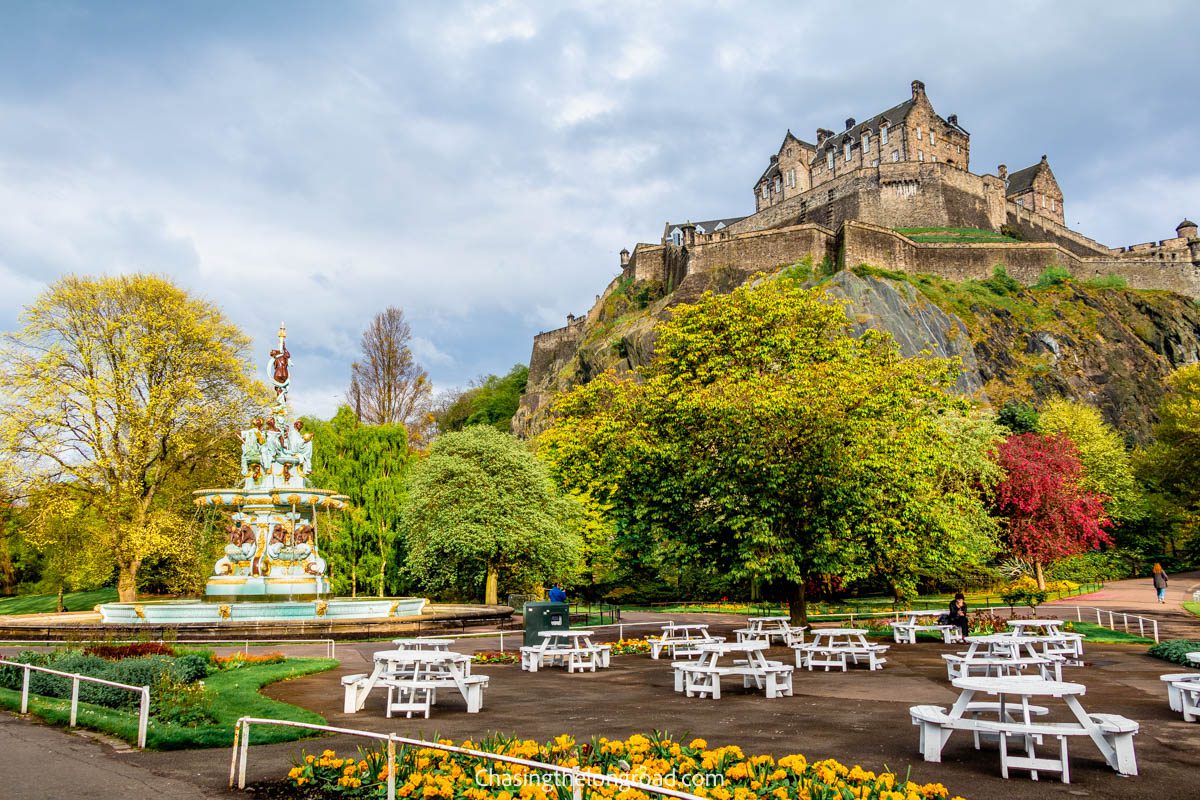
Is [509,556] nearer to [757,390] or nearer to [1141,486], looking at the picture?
[757,390]

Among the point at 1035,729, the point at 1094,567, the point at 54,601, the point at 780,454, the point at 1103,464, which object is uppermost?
the point at 1103,464

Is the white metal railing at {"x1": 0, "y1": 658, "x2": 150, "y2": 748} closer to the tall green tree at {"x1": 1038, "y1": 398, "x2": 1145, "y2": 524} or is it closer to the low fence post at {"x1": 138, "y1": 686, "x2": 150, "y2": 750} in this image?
the low fence post at {"x1": 138, "y1": 686, "x2": 150, "y2": 750}

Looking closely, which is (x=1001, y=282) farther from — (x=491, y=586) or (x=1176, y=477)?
(x=491, y=586)

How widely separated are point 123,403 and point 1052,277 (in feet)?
233

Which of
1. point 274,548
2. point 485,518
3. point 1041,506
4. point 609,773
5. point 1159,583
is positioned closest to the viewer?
point 609,773

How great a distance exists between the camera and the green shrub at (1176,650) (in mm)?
13252

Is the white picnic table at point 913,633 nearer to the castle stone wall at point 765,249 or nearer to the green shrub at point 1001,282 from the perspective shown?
the castle stone wall at point 765,249

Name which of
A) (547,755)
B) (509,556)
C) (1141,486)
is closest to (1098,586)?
(1141,486)

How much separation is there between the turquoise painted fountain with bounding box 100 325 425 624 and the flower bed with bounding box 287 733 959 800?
15948 mm

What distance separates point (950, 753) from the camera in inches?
287

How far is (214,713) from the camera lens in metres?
9.16

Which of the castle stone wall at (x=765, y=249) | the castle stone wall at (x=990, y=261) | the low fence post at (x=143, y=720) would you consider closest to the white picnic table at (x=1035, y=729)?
the low fence post at (x=143, y=720)

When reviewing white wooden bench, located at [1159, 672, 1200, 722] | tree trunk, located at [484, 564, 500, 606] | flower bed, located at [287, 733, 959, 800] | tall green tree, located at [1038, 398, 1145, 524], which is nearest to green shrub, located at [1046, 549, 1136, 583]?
tall green tree, located at [1038, 398, 1145, 524]

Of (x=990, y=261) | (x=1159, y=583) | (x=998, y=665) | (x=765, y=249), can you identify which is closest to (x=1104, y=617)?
(x=1159, y=583)
